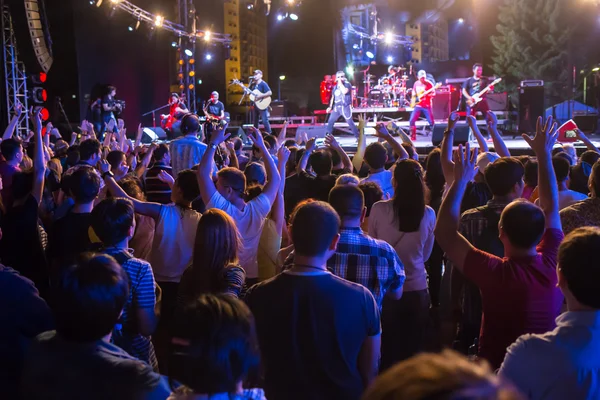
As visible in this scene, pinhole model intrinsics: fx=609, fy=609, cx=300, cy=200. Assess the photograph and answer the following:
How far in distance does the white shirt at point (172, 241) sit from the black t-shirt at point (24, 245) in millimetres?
582

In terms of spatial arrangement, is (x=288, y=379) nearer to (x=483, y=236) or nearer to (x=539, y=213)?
(x=539, y=213)

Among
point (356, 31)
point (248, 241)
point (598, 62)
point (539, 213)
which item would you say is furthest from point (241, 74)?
point (539, 213)

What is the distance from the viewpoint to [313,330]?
1.89 metres

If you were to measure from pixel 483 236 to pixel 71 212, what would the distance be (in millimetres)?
2084

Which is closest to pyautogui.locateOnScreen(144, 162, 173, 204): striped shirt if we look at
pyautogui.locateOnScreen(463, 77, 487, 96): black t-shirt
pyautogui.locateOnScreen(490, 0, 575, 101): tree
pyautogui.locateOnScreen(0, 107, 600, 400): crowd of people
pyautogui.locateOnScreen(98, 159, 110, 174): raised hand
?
pyautogui.locateOnScreen(0, 107, 600, 400): crowd of people

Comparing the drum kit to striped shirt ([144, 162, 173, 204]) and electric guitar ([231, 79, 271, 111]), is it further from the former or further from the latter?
striped shirt ([144, 162, 173, 204])

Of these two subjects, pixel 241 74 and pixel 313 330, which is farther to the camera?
pixel 241 74

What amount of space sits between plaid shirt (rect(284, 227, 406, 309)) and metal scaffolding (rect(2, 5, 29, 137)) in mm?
9872

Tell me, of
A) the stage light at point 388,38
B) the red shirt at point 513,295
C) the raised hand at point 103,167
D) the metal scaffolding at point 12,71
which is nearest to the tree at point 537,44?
the stage light at point 388,38

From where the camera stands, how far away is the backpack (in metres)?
3.00

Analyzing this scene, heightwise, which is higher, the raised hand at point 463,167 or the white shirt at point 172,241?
the raised hand at point 463,167

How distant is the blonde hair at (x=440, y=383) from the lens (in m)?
0.74

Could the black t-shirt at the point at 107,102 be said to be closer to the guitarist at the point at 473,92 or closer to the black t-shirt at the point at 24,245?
the guitarist at the point at 473,92

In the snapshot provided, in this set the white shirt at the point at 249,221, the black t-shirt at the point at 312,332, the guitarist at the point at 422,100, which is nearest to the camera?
the black t-shirt at the point at 312,332
